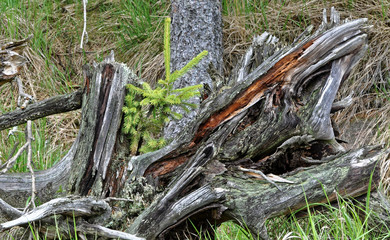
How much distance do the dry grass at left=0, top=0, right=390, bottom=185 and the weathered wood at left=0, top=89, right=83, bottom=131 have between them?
6.35ft

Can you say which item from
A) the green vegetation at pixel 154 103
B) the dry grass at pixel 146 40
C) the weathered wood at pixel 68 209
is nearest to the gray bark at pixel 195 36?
the dry grass at pixel 146 40

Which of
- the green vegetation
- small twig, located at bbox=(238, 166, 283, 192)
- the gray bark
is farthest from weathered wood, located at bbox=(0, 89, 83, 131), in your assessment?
the gray bark

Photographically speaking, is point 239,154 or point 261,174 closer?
point 261,174

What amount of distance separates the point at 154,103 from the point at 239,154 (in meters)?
0.59

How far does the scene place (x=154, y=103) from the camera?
2.57m

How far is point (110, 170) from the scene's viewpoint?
2613 mm

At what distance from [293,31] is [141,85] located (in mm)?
2954

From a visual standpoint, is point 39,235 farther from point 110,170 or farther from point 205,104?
point 205,104

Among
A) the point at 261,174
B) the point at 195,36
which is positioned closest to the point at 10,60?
the point at 261,174

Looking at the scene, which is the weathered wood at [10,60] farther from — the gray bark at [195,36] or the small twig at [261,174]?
the gray bark at [195,36]

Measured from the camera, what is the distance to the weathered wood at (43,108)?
2.82 m

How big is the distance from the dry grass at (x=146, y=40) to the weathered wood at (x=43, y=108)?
6.35 ft

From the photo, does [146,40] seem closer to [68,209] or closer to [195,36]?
[195,36]

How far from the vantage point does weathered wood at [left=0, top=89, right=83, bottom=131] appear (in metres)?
2.82
